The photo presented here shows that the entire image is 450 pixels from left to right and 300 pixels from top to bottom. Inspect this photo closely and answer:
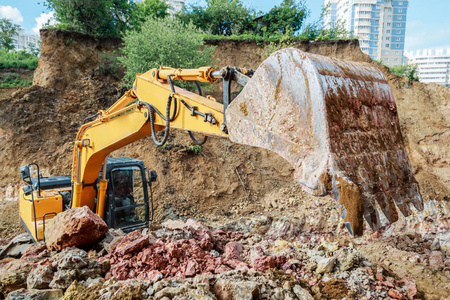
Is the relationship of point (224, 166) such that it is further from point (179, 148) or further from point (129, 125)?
point (129, 125)

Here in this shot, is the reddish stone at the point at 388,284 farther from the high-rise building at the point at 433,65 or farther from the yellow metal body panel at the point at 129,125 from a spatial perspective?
the high-rise building at the point at 433,65

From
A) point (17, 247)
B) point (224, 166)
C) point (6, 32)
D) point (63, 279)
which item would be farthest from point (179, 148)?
point (6, 32)

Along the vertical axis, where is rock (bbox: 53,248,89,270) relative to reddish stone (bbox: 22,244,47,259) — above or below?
above

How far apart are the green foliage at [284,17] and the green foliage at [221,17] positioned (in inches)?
40.3

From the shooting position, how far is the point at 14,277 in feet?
11.6

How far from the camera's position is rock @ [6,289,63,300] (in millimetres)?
3062

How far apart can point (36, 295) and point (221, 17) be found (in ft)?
58.1

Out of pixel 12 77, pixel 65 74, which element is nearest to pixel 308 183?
pixel 65 74

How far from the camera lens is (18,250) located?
17.7 feet

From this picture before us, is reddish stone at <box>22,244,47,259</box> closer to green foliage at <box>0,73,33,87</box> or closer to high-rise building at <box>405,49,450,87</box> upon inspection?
green foliage at <box>0,73,33,87</box>

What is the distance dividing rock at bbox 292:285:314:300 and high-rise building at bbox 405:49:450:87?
301ft

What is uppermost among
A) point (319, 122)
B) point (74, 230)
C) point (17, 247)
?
point (319, 122)

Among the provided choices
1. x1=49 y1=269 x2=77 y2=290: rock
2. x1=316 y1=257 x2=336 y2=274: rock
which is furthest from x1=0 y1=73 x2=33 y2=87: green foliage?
x1=316 y1=257 x2=336 y2=274: rock

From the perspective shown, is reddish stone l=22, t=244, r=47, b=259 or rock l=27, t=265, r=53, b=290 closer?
rock l=27, t=265, r=53, b=290
